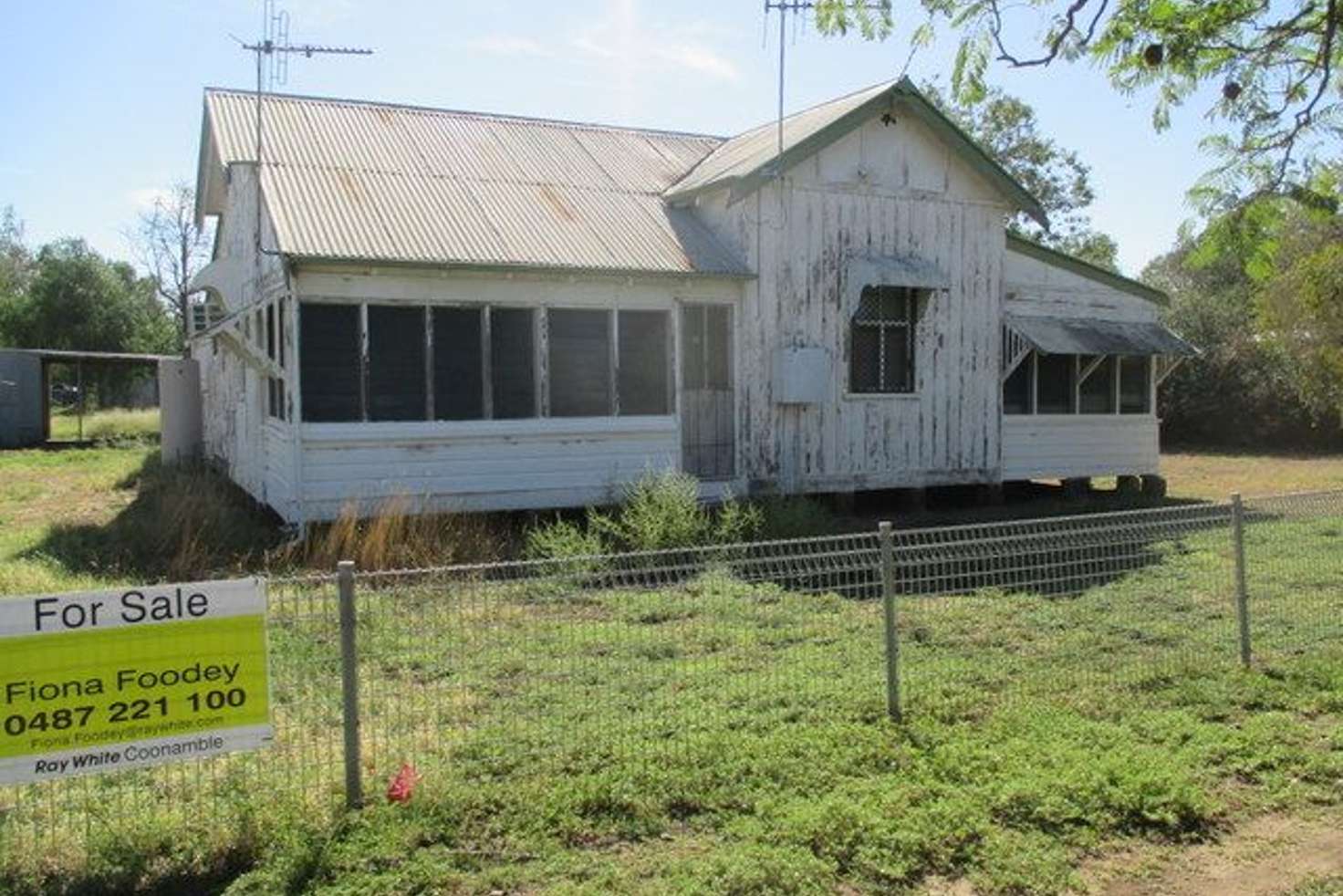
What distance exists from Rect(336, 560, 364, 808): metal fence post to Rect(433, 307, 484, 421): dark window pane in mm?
7873

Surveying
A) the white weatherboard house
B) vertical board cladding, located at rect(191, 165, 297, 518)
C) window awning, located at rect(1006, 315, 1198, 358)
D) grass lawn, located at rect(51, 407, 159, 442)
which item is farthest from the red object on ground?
grass lawn, located at rect(51, 407, 159, 442)

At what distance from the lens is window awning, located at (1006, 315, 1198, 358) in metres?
16.4

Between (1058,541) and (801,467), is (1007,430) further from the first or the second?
(1058,541)

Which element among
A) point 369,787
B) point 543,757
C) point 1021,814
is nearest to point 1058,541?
point 1021,814

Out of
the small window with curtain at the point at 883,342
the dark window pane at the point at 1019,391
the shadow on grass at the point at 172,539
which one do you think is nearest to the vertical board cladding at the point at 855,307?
the small window with curtain at the point at 883,342

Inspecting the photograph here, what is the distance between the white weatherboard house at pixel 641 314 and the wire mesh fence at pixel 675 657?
4.82 metres

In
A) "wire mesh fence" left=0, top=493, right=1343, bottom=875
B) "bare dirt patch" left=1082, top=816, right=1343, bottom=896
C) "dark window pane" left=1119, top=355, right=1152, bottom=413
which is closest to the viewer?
"bare dirt patch" left=1082, top=816, right=1343, bottom=896

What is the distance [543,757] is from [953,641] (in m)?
3.33

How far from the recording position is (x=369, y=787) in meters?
5.01

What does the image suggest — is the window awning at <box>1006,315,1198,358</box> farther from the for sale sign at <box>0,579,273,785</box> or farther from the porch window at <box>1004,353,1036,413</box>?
the for sale sign at <box>0,579,273,785</box>

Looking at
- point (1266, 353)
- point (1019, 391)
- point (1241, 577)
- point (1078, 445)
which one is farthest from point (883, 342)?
point (1266, 353)

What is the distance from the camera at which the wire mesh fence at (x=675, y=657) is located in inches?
202

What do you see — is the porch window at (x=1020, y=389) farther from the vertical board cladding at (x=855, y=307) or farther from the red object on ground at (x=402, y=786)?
the red object on ground at (x=402, y=786)

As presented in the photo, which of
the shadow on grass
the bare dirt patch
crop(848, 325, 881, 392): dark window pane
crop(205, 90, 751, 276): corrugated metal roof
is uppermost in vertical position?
crop(205, 90, 751, 276): corrugated metal roof
